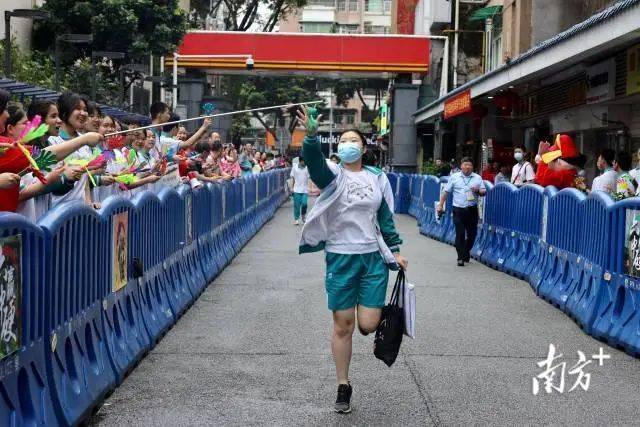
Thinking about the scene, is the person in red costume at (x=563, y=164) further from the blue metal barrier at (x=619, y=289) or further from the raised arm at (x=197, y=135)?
the raised arm at (x=197, y=135)

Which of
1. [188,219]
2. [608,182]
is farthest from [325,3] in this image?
[188,219]

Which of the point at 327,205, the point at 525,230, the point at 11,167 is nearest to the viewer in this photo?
the point at 11,167

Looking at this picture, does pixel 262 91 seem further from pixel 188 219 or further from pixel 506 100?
pixel 188 219

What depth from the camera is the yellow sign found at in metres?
15.5

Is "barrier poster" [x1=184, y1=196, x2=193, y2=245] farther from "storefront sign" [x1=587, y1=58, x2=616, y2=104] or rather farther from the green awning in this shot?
Answer: the green awning

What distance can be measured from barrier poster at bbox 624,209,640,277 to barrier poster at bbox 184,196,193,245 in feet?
15.8

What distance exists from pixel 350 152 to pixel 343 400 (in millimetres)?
1539

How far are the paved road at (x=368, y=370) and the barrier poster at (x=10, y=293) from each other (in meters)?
1.30

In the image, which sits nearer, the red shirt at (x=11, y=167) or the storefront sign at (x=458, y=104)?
the red shirt at (x=11, y=167)

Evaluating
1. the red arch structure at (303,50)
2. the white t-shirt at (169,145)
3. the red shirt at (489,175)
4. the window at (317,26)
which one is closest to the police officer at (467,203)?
the white t-shirt at (169,145)

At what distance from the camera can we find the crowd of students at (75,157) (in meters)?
5.34

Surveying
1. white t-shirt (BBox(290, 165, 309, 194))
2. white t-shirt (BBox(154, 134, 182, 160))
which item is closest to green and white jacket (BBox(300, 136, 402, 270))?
white t-shirt (BBox(154, 134, 182, 160))

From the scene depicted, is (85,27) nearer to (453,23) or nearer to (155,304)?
(453,23)

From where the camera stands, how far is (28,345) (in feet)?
16.0
